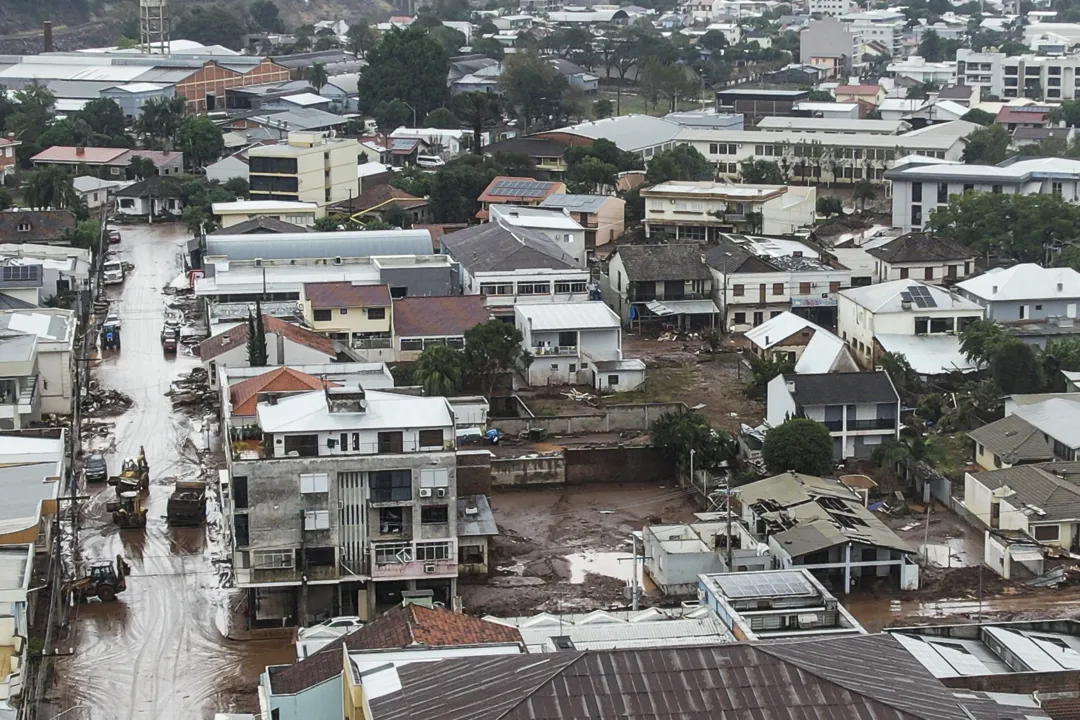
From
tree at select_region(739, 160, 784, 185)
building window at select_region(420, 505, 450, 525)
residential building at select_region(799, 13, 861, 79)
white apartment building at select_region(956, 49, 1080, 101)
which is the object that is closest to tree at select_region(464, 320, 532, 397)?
building window at select_region(420, 505, 450, 525)

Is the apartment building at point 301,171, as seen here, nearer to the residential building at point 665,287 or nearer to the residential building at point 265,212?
the residential building at point 265,212

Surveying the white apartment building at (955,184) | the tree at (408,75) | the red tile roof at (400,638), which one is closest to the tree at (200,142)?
the tree at (408,75)

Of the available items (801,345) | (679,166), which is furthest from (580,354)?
(679,166)

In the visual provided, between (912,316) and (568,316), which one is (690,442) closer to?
(568,316)

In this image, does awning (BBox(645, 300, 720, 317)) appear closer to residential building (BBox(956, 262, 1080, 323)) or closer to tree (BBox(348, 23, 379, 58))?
residential building (BBox(956, 262, 1080, 323))

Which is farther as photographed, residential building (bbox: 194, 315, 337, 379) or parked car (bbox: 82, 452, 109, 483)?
residential building (bbox: 194, 315, 337, 379)
